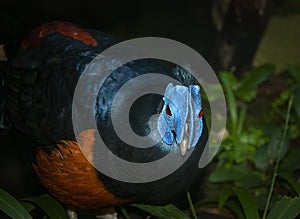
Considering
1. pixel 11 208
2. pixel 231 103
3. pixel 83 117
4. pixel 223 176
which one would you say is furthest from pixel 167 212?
pixel 231 103

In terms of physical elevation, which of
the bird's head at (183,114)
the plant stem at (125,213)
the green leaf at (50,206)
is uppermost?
the bird's head at (183,114)

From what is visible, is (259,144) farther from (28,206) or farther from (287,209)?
(28,206)

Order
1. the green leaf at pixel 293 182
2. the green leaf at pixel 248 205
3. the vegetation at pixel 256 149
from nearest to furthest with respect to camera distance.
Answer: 1. the green leaf at pixel 248 205
2. the green leaf at pixel 293 182
3. the vegetation at pixel 256 149

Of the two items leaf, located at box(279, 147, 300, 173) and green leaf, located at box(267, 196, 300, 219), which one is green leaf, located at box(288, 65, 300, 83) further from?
green leaf, located at box(267, 196, 300, 219)

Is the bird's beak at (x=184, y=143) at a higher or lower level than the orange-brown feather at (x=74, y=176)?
higher

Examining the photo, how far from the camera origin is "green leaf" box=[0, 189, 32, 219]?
3.04 meters

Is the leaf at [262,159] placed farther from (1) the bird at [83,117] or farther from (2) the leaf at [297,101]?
(1) the bird at [83,117]

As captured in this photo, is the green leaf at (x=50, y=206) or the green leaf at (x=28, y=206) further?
the green leaf at (x=28, y=206)

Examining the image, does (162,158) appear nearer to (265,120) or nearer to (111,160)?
(111,160)

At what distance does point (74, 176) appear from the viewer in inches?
121

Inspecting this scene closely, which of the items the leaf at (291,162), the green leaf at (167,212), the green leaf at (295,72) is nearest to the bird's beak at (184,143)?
the green leaf at (167,212)

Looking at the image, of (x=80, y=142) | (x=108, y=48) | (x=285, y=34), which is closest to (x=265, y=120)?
(x=285, y=34)

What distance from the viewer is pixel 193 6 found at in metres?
6.27

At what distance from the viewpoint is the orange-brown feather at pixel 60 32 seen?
3.45 m
